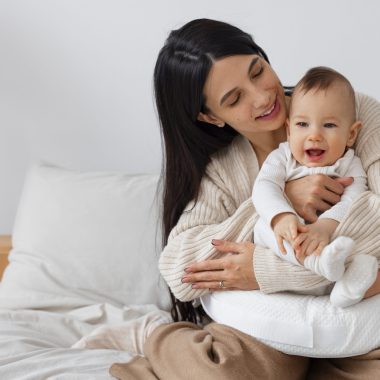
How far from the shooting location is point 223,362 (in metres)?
1.59

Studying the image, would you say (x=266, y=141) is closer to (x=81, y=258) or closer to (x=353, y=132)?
(x=353, y=132)

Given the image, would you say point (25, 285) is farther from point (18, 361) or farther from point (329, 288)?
point (329, 288)

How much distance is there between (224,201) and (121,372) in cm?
47

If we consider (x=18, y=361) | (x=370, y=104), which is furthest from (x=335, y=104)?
(x=18, y=361)

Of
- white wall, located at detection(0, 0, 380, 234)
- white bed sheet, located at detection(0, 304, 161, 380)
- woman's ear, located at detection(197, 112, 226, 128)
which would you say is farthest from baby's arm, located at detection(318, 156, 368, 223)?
white wall, located at detection(0, 0, 380, 234)

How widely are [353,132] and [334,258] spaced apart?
1.23 ft

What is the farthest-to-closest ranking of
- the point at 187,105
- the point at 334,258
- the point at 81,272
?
the point at 81,272 < the point at 187,105 < the point at 334,258

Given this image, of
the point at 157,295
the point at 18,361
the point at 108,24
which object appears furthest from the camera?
the point at 108,24

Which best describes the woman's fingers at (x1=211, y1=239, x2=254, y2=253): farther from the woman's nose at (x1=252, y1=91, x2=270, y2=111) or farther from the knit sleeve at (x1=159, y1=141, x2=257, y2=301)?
the woman's nose at (x1=252, y1=91, x2=270, y2=111)

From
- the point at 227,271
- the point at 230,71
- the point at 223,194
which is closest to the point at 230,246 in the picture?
the point at 227,271

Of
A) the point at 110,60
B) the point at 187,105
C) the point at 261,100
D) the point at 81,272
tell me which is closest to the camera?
the point at 261,100

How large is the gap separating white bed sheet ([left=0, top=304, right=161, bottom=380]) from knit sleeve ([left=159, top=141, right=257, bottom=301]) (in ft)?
0.76

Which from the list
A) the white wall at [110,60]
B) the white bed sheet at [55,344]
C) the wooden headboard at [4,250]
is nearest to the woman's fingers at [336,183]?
the white bed sheet at [55,344]

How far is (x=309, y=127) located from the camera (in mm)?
1673
